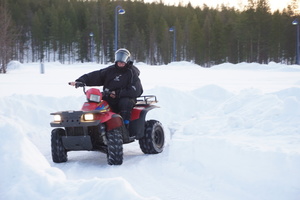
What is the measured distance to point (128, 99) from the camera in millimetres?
6285

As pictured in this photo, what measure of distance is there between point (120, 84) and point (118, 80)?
0.08 m

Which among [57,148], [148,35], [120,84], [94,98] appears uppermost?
[148,35]

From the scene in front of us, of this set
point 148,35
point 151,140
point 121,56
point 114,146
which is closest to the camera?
point 114,146

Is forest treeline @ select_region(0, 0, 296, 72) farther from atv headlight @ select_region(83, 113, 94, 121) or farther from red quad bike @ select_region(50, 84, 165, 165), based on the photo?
atv headlight @ select_region(83, 113, 94, 121)

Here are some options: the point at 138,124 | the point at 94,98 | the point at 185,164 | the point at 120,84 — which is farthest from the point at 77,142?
the point at 185,164

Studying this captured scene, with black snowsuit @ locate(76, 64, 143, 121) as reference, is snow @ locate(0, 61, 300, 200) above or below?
below

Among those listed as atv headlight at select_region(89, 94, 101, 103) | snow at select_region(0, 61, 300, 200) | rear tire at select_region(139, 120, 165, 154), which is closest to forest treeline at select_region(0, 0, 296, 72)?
snow at select_region(0, 61, 300, 200)

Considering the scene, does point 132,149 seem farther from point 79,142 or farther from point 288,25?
point 288,25

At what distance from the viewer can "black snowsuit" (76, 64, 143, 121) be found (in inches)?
247

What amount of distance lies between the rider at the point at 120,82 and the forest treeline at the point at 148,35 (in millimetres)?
56223

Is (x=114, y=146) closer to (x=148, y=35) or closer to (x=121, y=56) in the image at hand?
(x=121, y=56)

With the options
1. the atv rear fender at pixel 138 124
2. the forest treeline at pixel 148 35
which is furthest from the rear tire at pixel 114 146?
the forest treeline at pixel 148 35

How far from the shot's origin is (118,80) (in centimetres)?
646

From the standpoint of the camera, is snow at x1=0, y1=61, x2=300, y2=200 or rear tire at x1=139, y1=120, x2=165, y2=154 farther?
rear tire at x1=139, y1=120, x2=165, y2=154
